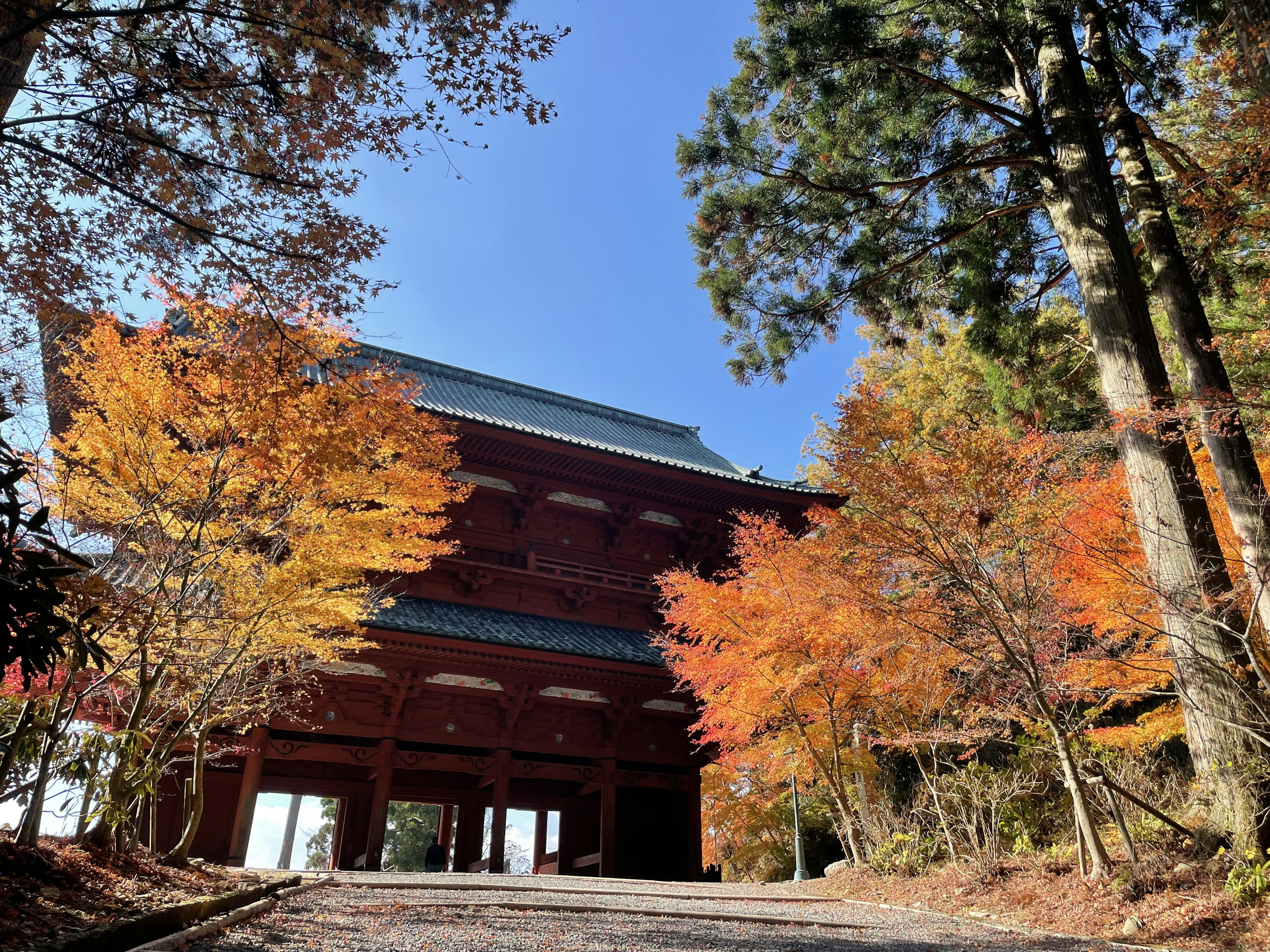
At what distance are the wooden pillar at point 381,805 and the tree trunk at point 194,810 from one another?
A: 4215 millimetres

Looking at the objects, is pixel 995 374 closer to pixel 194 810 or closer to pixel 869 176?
pixel 869 176

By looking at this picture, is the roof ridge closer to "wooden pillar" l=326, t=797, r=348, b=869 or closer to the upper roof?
the upper roof

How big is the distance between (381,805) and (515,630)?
3341mm

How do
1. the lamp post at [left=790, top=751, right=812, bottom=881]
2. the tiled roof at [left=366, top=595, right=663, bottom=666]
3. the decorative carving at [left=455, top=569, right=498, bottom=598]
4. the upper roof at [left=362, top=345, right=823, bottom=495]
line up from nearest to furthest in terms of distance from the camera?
the tiled roof at [left=366, top=595, right=663, bottom=666], the lamp post at [left=790, top=751, right=812, bottom=881], the decorative carving at [left=455, top=569, right=498, bottom=598], the upper roof at [left=362, top=345, right=823, bottom=495]

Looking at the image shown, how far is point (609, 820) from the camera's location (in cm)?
1309

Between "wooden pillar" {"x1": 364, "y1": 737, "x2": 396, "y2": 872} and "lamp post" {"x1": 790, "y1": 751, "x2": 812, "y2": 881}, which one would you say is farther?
"lamp post" {"x1": 790, "y1": 751, "x2": 812, "y2": 881}

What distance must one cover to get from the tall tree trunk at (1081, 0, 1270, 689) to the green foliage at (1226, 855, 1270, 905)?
1356 millimetres

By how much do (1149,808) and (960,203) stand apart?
780 cm

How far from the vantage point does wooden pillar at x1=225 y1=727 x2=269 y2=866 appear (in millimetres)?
10633

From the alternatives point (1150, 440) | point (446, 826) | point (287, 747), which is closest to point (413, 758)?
point (287, 747)

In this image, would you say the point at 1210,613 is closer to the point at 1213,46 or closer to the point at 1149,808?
the point at 1149,808

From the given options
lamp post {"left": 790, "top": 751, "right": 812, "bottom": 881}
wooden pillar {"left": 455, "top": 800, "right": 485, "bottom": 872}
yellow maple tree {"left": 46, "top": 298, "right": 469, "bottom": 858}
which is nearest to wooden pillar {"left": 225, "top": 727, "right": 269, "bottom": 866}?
yellow maple tree {"left": 46, "top": 298, "right": 469, "bottom": 858}

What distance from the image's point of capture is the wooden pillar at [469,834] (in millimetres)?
14289

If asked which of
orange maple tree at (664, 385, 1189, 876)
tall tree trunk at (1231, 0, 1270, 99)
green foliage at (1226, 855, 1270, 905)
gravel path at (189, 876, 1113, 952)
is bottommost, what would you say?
gravel path at (189, 876, 1113, 952)
